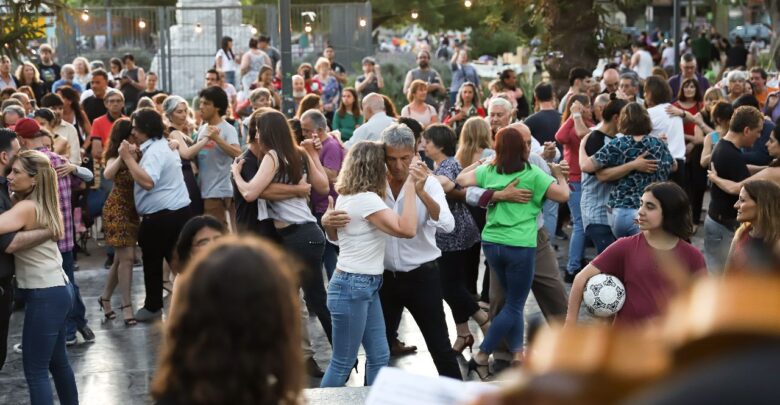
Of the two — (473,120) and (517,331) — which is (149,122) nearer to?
(473,120)

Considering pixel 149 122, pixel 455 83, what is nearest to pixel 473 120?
pixel 149 122

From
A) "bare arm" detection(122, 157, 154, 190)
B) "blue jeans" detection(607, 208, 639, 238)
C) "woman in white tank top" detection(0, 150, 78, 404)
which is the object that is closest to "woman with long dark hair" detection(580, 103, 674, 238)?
"blue jeans" detection(607, 208, 639, 238)

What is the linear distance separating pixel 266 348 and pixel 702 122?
1069cm

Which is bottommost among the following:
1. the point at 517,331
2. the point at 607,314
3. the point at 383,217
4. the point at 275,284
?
the point at 517,331

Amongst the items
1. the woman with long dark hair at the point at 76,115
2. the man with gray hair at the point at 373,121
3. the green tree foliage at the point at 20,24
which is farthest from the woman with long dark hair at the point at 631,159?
the woman with long dark hair at the point at 76,115

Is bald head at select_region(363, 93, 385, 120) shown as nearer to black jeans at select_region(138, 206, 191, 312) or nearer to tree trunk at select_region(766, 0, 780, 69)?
black jeans at select_region(138, 206, 191, 312)

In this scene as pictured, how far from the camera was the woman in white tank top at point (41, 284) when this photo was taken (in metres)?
5.96

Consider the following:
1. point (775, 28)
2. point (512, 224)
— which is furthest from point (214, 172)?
point (775, 28)

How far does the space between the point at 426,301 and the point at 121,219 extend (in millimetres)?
3807

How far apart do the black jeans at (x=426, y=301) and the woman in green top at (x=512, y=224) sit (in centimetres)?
93

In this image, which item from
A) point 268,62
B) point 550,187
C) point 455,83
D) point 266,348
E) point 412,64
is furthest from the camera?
point 412,64

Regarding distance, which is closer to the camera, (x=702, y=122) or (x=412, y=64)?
(x=702, y=122)

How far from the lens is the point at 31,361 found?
5.94 metres

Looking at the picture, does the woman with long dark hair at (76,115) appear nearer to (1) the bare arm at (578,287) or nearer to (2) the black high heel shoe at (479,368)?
(2) the black high heel shoe at (479,368)
